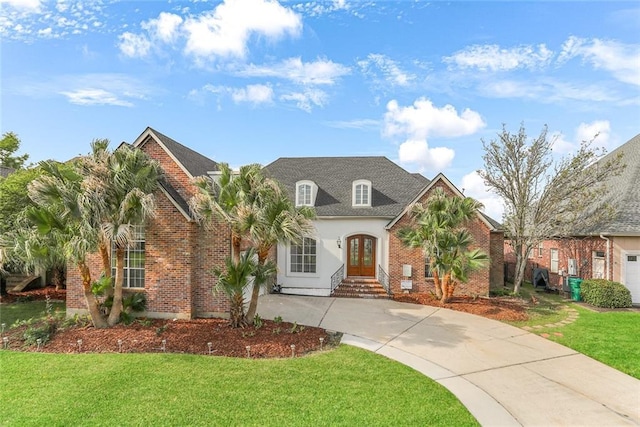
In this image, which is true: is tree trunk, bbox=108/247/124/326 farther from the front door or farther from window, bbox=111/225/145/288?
the front door

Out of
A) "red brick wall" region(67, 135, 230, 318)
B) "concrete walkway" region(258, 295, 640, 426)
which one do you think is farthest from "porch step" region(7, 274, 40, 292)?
"concrete walkway" region(258, 295, 640, 426)

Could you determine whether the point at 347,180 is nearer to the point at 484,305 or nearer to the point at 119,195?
the point at 484,305

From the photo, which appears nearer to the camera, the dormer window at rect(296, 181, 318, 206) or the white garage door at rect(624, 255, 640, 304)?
the white garage door at rect(624, 255, 640, 304)

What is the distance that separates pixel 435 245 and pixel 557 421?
8041 millimetres

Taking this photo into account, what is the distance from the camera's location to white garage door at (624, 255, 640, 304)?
15.5m

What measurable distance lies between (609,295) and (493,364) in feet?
34.9

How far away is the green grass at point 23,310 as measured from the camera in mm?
12156

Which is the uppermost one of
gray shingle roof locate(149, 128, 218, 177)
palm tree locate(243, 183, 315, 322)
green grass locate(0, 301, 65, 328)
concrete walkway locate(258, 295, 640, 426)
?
gray shingle roof locate(149, 128, 218, 177)

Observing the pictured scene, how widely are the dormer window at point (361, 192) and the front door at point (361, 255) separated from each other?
1.89 m

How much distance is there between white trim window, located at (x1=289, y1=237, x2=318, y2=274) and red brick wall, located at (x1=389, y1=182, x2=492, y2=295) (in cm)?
396

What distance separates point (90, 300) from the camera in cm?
1005

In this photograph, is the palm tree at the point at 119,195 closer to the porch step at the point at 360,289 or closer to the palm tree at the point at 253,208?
the palm tree at the point at 253,208

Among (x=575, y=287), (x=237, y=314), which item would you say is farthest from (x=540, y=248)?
(x=237, y=314)

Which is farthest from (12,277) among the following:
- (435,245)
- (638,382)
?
(638,382)
